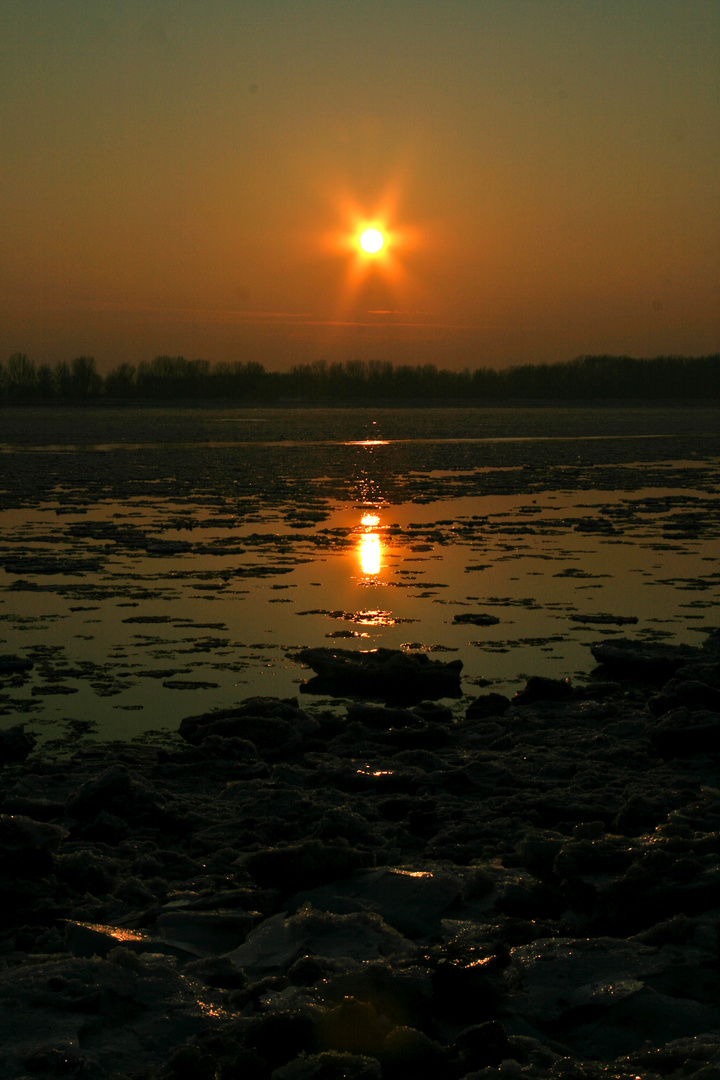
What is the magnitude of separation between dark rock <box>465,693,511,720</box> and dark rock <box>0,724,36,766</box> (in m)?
2.47

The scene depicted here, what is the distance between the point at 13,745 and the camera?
16.8ft

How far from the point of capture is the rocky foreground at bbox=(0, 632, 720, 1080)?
2652 mm

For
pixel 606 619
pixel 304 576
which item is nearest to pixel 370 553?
pixel 304 576

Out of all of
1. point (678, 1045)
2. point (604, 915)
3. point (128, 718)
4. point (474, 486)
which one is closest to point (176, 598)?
point (128, 718)

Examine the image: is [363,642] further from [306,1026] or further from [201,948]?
[306,1026]

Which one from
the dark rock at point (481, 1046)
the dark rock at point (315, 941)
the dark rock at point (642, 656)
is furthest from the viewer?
the dark rock at point (642, 656)

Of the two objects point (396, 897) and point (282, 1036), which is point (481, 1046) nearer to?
point (282, 1036)

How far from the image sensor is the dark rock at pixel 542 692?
6.15 meters

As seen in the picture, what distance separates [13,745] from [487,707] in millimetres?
2653

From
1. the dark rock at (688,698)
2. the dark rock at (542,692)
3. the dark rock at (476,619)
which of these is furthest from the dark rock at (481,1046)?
the dark rock at (476,619)

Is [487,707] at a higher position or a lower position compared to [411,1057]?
lower

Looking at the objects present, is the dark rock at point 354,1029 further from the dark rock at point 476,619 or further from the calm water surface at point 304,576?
the dark rock at point 476,619

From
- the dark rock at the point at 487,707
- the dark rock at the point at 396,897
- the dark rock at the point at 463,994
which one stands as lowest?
the dark rock at the point at 487,707

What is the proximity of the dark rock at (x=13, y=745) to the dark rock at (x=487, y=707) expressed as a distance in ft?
8.10
